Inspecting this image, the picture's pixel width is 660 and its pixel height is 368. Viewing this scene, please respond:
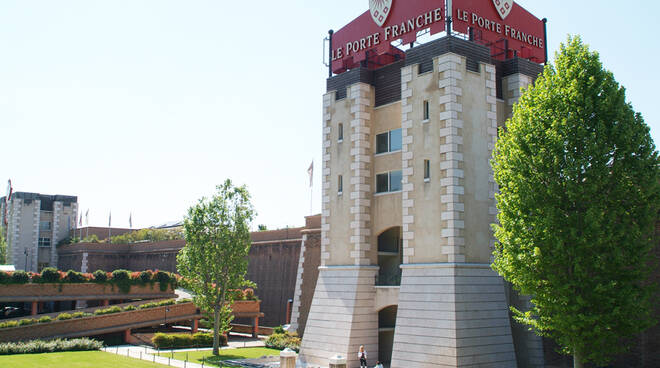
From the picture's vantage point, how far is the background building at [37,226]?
278 feet

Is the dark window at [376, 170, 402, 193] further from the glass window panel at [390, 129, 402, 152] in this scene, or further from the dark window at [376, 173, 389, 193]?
the glass window panel at [390, 129, 402, 152]

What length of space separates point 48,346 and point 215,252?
42.3 ft

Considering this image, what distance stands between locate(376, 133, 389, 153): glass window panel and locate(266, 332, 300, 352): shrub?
573 inches

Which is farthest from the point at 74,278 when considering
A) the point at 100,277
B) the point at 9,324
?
the point at 9,324

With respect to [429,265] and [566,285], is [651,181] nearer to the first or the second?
[566,285]

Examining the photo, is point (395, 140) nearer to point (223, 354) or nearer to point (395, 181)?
point (395, 181)

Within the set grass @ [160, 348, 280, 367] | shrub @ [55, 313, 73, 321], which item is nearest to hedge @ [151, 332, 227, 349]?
grass @ [160, 348, 280, 367]

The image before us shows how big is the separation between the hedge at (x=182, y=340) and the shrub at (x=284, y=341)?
4.64 metres

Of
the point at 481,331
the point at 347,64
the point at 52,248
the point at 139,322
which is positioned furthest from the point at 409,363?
the point at 52,248

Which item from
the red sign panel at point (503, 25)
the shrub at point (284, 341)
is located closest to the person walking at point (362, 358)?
the shrub at point (284, 341)

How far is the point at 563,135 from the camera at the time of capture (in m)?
22.2

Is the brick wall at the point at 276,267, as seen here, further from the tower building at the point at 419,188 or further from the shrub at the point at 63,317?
the shrub at the point at 63,317

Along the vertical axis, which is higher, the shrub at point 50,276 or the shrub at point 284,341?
the shrub at point 50,276

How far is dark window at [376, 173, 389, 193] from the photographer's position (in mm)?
35031
